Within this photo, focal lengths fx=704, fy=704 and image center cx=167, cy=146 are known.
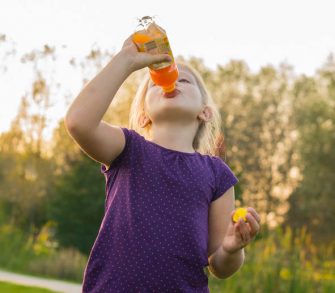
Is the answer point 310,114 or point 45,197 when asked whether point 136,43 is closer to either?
point 45,197

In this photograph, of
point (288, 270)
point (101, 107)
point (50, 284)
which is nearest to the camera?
point (101, 107)

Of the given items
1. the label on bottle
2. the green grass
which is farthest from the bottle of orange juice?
the green grass

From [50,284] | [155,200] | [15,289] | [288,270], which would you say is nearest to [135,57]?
[155,200]

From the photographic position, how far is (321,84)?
3562 cm

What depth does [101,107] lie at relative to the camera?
2297 millimetres

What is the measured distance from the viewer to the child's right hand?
2.41 meters

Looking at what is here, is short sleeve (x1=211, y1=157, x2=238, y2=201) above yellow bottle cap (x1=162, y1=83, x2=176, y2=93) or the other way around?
the other way around

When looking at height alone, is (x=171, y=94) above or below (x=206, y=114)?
above

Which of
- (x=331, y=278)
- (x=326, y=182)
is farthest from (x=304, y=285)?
(x=326, y=182)

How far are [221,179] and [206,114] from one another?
317 millimetres

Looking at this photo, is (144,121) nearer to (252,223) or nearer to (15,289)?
Answer: (252,223)

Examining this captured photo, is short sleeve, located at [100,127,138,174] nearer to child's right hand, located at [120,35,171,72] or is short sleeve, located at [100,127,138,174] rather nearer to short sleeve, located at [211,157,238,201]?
child's right hand, located at [120,35,171,72]

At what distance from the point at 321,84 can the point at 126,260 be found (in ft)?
113

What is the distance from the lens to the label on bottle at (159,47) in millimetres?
2488
